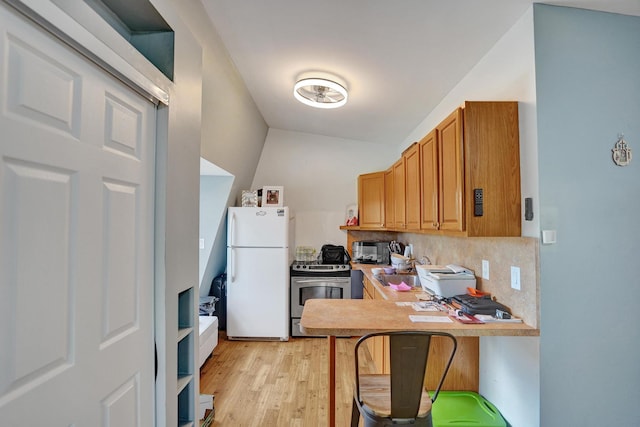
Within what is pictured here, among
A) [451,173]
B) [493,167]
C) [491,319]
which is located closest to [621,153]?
[493,167]

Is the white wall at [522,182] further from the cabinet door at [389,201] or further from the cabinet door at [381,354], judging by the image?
the cabinet door at [389,201]

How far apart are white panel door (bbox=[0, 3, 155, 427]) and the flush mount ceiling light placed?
59.2 inches

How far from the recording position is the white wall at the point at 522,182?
1.61m

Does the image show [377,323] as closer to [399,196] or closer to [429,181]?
[429,181]

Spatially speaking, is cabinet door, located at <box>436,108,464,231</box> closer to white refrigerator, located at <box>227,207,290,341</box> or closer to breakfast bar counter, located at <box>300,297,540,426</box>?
breakfast bar counter, located at <box>300,297,540,426</box>

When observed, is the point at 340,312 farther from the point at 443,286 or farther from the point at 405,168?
the point at 405,168

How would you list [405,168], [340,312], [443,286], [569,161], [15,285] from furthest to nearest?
[405,168] → [443,286] → [340,312] → [569,161] → [15,285]

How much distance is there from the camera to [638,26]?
1645 mm

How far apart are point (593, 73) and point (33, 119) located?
7.69ft

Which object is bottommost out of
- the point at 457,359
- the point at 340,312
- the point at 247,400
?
the point at 247,400

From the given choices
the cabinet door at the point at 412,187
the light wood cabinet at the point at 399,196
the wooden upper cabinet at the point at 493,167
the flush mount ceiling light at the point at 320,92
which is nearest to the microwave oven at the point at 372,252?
the light wood cabinet at the point at 399,196

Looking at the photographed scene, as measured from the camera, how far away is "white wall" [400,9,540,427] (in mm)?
1612

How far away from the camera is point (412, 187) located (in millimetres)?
2717

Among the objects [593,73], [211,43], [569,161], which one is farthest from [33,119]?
[593,73]
